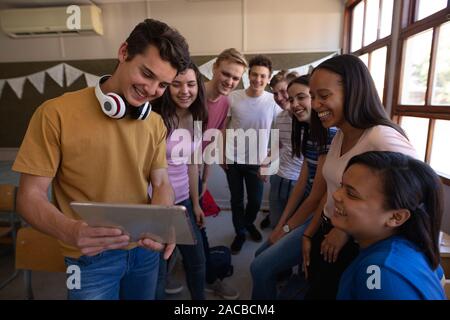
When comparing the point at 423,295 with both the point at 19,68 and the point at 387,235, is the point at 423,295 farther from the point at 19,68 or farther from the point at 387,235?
the point at 19,68

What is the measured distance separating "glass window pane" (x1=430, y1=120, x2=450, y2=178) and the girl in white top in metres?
1.17

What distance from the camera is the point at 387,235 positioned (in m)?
0.79

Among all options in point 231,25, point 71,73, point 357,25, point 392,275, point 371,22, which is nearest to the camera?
point 392,275

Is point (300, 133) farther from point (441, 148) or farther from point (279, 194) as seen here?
point (441, 148)

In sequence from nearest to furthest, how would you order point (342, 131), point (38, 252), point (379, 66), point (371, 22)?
point (342, 131) < point (38, 252) < point (379, 66) < point (371, 22)

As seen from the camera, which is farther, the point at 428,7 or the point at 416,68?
the point at 416,68

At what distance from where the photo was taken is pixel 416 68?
2039 mm

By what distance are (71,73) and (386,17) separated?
3530mm

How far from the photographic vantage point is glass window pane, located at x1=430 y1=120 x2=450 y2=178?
1787 mm

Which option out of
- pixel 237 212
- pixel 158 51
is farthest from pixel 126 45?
pixel 237 212

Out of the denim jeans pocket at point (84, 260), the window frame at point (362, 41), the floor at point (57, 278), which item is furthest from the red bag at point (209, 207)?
the denim jeans pocket at point (84, 260)


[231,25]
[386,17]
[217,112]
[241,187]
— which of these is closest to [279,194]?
[241,187]

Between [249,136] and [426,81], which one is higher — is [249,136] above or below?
below

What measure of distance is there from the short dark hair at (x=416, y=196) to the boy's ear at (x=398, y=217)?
0.5 inches
